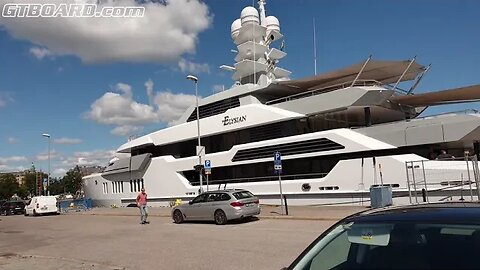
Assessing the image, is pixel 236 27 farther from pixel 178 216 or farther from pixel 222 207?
pixel 222 207

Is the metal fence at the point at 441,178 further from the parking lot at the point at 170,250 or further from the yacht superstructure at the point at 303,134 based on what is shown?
the parking lot at the point at 170,250

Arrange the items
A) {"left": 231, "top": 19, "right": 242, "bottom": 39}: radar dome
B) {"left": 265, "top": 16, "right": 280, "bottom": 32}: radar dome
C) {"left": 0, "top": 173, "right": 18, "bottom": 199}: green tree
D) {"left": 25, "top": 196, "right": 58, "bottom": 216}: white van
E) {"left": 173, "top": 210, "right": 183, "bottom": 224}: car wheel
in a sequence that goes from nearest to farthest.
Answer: {"left": 173, "top": 210, "right": 183, "bottom": 224}: car wheel, {"left": 25, "top": 196, "right": 58, "bottom": 216}: white van, {"left": 231, "top": 19, "right": 242, "bottom": 39}: radar dome, {"left": 265, "top": 16, "right": 280, "bottom": 32}: radar dome, {"left": 0, "top": 173, "right": 18, "bottom": 199}: green tree

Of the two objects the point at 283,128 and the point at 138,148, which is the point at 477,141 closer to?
the point at 283,128

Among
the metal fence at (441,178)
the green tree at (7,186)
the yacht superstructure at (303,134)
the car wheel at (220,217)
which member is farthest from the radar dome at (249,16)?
the green tree at (7,186)

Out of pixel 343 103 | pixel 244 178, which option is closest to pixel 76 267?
pixel 343 103

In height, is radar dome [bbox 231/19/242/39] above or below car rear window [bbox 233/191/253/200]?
above

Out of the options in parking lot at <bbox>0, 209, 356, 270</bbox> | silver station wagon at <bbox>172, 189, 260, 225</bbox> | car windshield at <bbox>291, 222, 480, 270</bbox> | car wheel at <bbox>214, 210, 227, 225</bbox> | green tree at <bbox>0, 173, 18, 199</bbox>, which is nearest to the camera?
car windshield at <bbox>291, 222, 480, 270</bbox>

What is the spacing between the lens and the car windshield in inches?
105

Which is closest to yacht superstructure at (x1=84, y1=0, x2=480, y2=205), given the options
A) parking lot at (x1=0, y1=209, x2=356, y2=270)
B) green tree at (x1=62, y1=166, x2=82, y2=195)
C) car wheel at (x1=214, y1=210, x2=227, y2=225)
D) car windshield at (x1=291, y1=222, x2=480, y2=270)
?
parking lot at (x1=0, y1=209, x2=356, y2=270)

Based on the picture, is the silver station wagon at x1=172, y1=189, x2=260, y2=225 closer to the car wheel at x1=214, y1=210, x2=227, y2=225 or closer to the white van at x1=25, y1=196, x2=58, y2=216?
the car wheel at x1=214, y1=210, x2=227, y2=225

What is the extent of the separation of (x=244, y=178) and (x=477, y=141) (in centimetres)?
1532

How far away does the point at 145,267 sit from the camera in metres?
9.65

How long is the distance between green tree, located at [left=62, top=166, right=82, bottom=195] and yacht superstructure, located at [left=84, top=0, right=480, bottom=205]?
A: 80719 mm

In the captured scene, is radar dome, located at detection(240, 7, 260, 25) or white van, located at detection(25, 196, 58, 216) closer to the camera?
radar dome, located at detection(240, 7, 260, 25)
